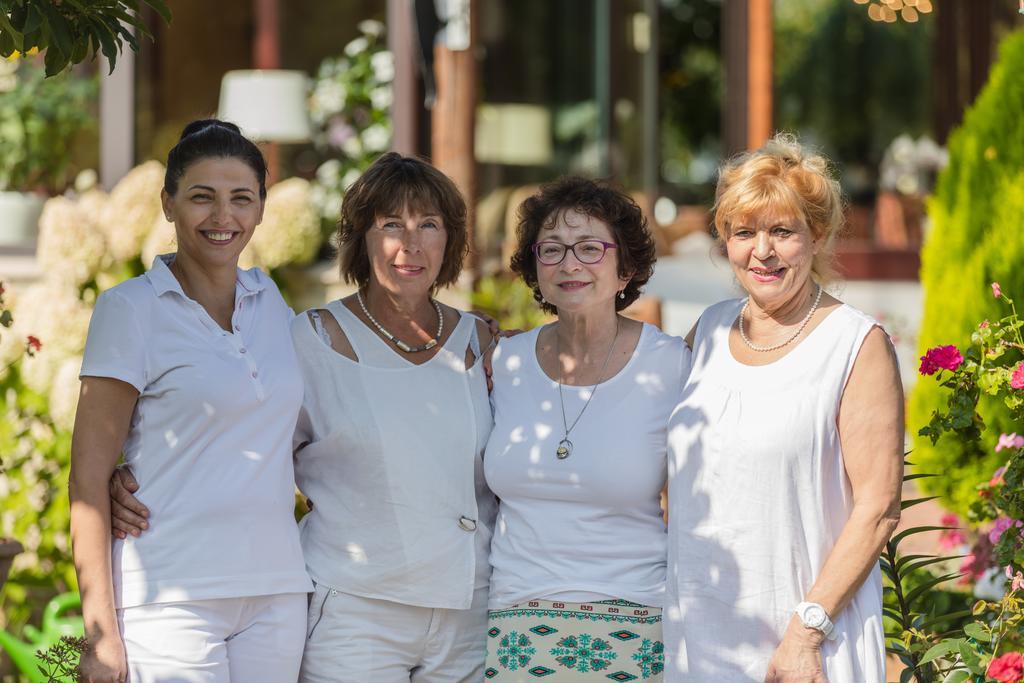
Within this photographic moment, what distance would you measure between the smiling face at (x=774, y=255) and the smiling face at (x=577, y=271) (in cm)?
33

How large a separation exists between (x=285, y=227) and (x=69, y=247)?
108 cm

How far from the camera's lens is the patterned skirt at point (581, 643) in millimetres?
2666

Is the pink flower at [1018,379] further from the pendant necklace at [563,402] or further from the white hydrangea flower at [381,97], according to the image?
the white hydrangea flower at [381,97]

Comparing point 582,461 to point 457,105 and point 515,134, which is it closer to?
point 457,105

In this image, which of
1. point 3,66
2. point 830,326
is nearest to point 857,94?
point 3,66

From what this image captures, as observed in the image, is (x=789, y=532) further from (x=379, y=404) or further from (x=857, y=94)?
(x=857, y=94)

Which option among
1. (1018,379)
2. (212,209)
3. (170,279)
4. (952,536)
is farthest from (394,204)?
(952,536)

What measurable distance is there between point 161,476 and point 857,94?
750 inches

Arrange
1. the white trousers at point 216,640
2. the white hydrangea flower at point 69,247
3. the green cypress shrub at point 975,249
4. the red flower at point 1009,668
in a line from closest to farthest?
1. the red flower at point 1009,668
2. the white trousers at point 216,640
3. the green cypress shrub at point 975,249
4. the white hydrangea flower at point 69,247

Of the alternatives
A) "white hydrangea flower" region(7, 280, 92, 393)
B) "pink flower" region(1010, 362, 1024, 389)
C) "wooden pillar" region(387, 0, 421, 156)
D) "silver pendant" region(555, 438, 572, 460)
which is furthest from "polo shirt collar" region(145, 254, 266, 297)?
"wooden pillar" region(387, 0, 421, 156)

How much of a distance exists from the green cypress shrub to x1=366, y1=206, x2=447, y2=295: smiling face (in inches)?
55.7

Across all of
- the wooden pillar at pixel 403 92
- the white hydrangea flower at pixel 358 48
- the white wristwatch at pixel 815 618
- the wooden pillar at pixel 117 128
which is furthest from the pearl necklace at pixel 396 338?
the white hydrangea flower at pixel 358 48

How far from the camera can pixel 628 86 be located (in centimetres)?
1209

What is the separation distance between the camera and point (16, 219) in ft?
23.2
